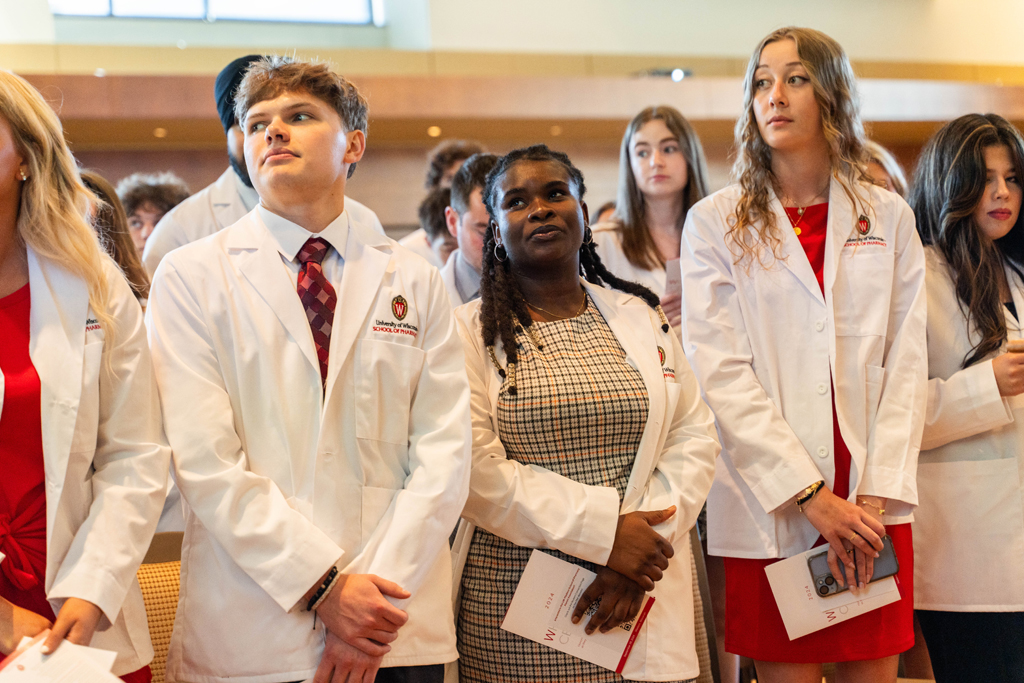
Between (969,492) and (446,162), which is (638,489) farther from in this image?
(446,162)

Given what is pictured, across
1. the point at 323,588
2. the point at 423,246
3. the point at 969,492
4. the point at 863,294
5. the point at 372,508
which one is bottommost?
the point at 969,492

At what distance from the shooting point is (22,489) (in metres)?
1.53

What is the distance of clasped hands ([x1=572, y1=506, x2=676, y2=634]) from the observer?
→ 186 centimetres

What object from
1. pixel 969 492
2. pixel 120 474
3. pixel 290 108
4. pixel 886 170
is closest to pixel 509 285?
pixel 290 108

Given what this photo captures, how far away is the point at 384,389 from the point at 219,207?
5.44ft

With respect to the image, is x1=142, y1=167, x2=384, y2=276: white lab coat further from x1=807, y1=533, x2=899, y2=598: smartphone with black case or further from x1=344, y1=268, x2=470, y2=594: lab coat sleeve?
x1=807, y1=533, x2=899, y2=598: smartphone with black case

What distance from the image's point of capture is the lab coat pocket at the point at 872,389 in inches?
85.4

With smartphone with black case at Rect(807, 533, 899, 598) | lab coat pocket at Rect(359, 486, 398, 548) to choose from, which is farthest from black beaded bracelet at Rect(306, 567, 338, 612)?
smartphone with black case at Rect(807, 533, 899, 598)

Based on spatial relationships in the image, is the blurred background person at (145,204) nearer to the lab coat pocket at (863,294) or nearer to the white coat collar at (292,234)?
the white coat collar at (292,234)

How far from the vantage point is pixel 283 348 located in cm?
174

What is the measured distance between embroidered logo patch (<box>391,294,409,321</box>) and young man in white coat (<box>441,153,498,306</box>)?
91cm

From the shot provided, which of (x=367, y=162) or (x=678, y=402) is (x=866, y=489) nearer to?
(x=678, y=402)

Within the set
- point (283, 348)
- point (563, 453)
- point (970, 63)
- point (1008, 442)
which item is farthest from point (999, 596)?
point (970, 63)

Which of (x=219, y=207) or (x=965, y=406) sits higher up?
(x=219, y=207)
